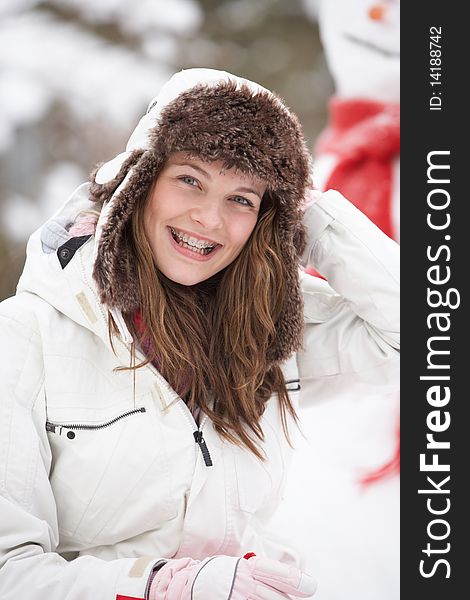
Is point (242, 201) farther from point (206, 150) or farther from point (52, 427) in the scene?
point (52, 427)

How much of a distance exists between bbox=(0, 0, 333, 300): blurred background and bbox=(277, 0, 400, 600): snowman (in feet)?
3.30

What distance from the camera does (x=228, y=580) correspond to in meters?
1.19

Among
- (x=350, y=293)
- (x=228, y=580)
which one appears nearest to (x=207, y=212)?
(x=350, y=293)

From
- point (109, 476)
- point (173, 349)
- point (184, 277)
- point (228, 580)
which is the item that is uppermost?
point (184, 277)

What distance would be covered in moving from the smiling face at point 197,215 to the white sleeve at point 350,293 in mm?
179

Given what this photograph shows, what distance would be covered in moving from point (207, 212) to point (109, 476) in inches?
17.2

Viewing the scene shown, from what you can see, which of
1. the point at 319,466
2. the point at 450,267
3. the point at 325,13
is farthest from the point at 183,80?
the point at 319,466

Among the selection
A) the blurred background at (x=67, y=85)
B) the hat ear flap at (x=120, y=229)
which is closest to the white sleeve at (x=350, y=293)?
the hat ear flap at (x=120, y=229)

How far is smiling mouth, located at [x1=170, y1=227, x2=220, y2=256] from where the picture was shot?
1.34 meters

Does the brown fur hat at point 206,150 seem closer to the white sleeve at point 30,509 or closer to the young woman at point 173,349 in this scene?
the young woman at point 173,349

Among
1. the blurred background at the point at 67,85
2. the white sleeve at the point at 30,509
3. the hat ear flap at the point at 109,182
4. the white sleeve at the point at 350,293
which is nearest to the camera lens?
the white sleeve at the point at 30,509

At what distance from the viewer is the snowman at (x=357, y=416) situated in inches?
78.2

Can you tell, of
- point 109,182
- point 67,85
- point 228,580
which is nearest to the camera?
point 228,580

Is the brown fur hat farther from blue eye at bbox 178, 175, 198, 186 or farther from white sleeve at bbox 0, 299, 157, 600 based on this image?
white sleeve at bbox 0, 299, 157, 600
